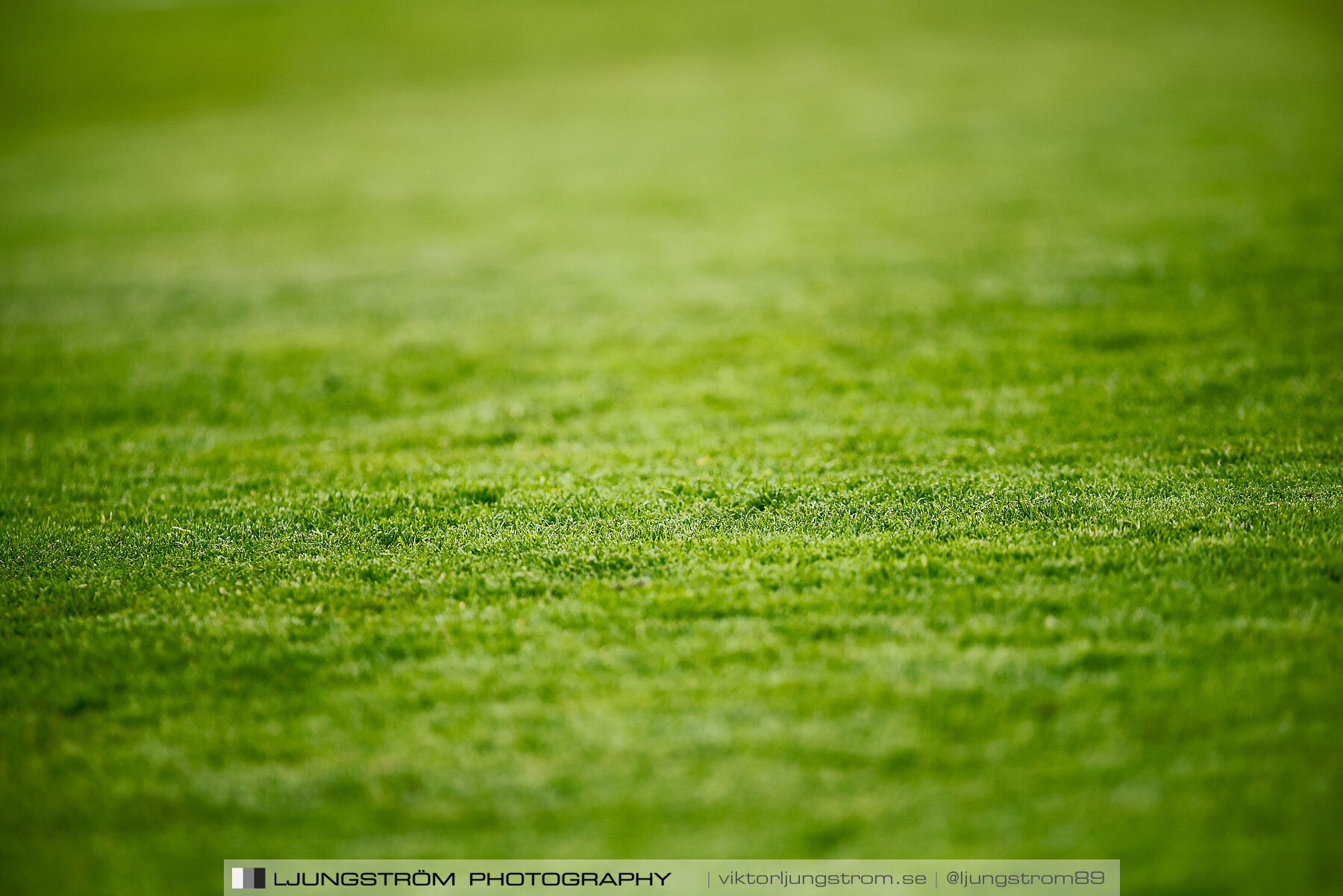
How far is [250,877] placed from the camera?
12.8 ft

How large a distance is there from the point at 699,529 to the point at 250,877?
3.56 m

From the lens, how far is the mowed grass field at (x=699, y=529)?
4016mm

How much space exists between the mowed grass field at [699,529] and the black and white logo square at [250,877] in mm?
91

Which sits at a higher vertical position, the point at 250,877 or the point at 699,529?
the point at 699,529

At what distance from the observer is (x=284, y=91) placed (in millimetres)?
35875

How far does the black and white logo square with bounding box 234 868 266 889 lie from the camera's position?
3.86 m

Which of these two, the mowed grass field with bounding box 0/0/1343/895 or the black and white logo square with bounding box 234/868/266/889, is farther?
the mowed grass field with bounding box 0/0/1343/895

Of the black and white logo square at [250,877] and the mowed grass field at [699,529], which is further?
the mowed grass field at [699,529]

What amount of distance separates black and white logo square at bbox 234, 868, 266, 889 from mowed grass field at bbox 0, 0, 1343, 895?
0.09 metres

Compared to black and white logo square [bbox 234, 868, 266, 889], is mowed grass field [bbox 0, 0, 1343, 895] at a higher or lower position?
higher

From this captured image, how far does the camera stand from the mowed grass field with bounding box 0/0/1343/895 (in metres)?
4.02

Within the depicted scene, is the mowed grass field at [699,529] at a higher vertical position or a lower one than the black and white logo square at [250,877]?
higher

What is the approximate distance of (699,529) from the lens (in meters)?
6.31

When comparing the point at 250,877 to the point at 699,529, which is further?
the point at 699,529
